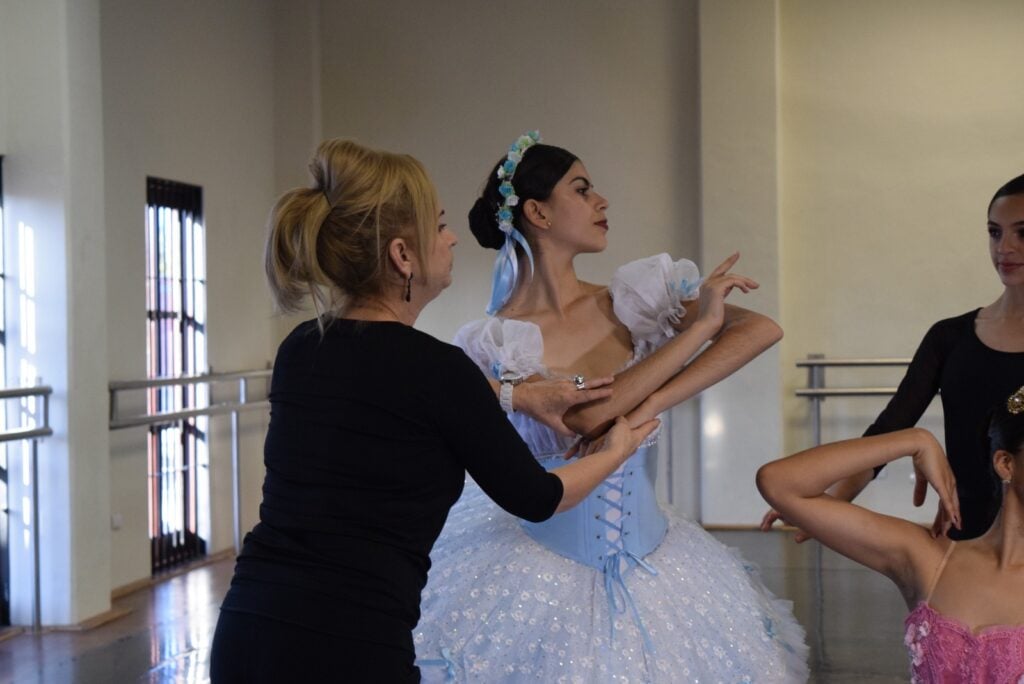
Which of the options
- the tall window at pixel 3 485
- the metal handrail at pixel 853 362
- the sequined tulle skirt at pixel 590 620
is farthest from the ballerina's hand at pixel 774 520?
the metal handrail at pixel 853 362

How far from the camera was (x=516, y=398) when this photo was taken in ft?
6.97

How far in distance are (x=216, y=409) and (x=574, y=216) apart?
3.90 m

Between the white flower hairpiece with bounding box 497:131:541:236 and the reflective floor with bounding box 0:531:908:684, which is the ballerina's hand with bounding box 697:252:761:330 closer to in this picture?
the white flower hairpiece with bounding box 497:131:541:236

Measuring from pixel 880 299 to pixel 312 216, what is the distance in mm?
5884

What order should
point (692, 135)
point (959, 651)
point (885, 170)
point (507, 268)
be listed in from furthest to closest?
point (692, 135)
point (885, 170)
point (507, 268)
point (959, 651)

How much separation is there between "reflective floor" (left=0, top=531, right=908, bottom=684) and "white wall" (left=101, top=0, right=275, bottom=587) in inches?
18.9

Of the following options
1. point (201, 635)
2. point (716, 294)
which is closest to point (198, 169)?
point (201, 635)

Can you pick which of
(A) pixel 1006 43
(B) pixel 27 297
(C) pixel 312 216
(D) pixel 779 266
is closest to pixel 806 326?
(D) pixel 779 266

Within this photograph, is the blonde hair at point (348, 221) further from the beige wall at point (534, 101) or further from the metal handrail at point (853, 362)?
the beige wall at point (534, 101)

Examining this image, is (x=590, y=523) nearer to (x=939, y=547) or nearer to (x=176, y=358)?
(x=939, y=547)

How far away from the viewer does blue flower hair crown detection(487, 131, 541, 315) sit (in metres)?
2.54

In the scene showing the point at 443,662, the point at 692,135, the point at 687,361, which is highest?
the point at 692,135

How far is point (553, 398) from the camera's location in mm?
2051

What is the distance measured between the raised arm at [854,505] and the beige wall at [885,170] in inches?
204
